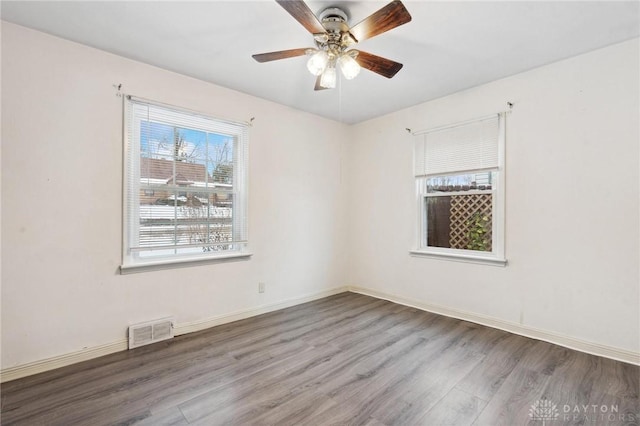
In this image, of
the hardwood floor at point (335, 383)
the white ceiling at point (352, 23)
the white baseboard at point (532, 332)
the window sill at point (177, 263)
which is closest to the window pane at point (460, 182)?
the white ceiling at point (352, 23)

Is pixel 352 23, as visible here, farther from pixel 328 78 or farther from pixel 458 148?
pixel 458 148

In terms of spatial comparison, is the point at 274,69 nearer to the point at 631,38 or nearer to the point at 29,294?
the point at 29,294

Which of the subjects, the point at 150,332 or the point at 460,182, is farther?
the point at 460,182

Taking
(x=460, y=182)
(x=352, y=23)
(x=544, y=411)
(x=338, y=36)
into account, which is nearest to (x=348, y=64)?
(x=338, y=36)

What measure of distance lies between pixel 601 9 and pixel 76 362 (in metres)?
4.62

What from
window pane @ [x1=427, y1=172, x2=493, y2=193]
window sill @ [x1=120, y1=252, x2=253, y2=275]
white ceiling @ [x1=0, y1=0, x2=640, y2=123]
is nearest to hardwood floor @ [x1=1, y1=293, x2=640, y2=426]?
window sill @ [x1=120, y1=252, x2=253, y2=275]

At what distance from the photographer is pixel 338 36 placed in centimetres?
197

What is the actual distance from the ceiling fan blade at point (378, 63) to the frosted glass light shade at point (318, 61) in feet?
0.83

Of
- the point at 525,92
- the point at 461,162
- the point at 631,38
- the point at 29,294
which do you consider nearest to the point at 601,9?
the point at 631,38

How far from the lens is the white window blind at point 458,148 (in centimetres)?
308

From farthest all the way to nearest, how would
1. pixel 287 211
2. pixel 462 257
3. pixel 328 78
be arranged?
pixel 287 211 < pixel 462 257 < pixel 328 78

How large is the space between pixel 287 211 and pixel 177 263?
142 cm

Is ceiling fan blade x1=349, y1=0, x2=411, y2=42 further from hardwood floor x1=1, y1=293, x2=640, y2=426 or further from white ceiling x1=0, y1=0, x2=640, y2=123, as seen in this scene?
hardwood floor x1=1, y1=293, x2=640, y2=426

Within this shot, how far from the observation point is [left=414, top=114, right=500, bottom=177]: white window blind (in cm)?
308
